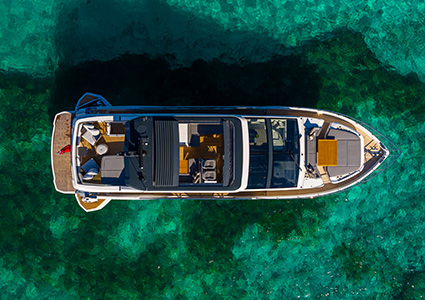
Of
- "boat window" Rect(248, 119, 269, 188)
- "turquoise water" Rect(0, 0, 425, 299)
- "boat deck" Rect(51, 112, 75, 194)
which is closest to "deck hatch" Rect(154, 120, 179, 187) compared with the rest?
"boat window" Rect(248, 119, 269, 188)

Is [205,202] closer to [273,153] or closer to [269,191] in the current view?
[269,191]

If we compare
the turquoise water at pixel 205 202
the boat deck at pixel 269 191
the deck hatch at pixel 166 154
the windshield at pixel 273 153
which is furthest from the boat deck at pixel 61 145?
the windshield at pixel 273 153

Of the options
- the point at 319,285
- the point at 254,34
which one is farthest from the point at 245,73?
the point at 319,285

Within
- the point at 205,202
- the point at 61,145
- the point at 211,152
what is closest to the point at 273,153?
the point at 211,152

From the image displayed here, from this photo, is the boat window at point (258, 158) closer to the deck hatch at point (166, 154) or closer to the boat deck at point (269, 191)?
the boat deck at point (269, 191)

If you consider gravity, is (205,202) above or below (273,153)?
below
